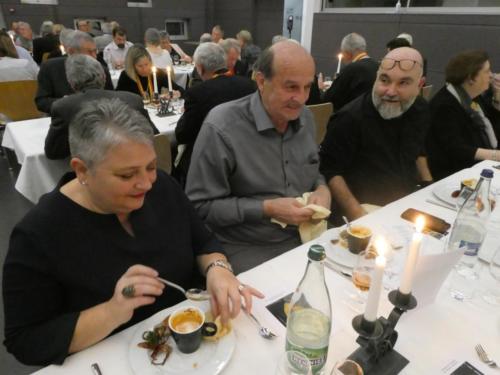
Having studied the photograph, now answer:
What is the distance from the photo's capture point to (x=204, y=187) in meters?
1.74

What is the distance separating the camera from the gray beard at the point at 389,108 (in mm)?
2197

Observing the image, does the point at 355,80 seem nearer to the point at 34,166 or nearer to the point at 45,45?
the point at 34,166

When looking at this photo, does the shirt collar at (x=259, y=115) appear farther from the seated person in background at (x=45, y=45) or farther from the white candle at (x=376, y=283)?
the seated person in background at (x=45, y=45)

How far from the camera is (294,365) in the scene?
0.83 metres

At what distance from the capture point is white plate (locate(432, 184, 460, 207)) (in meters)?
1.79

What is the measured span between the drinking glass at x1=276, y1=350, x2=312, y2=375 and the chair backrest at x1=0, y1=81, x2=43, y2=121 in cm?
475

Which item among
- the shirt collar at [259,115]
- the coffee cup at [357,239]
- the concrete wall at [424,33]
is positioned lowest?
the coffee cup at [357,239]

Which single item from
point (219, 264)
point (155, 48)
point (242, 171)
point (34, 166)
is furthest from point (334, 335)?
point (155, 48)

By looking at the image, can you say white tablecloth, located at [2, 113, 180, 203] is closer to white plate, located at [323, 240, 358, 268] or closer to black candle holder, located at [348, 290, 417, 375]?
white plate, located at [323, 240, 358, 268]

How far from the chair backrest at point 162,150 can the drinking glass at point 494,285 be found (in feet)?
6.53

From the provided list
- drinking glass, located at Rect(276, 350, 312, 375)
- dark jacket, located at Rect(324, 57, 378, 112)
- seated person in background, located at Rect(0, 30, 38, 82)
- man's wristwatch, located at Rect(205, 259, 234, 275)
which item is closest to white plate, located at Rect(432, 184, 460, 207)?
man's wristwatch, located at Rect(205, 259, 234, 275)

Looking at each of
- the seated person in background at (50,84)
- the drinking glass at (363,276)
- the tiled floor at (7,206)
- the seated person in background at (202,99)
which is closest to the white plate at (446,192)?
the drinking glass at (363,276)

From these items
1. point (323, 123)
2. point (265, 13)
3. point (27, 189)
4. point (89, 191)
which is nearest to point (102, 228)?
point (89, 191)

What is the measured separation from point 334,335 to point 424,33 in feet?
18.9
